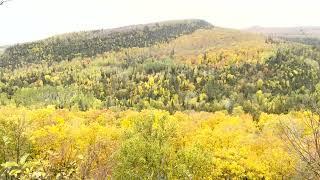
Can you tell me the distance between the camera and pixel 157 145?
71.5 m

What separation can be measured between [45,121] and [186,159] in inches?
2146

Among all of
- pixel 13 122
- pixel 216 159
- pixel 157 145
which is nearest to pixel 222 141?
pixel 216 159

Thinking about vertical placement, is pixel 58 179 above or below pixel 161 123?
above

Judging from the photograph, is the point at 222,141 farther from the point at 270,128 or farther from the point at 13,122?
the point at 13,122

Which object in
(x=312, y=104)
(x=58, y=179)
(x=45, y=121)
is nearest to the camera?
(x=312, y=104)

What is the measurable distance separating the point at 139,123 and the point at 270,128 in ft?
147

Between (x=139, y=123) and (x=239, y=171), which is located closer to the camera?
(x=239, y=171)

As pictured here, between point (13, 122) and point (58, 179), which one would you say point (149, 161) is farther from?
point (58, 179)

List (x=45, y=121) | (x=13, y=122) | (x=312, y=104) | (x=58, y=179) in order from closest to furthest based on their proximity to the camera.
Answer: (x=312, y=104), (x=58, y=179), (x=13, y=122), (x=45, y=121)

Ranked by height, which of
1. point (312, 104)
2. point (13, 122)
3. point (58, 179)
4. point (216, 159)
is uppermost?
point (312, 104)

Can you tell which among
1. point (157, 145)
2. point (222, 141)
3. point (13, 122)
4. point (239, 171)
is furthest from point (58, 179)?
→ point (222, 141)

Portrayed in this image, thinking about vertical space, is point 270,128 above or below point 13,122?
below

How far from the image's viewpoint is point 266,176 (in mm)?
75812

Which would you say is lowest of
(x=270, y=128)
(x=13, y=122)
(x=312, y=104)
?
(x=270, y=128)
